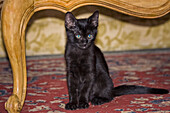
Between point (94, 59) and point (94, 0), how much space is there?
53cm

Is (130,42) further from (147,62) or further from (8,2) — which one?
(8,2)

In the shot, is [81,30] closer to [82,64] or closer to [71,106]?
[82,64]

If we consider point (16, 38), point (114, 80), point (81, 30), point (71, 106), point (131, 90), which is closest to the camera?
point (16, 38)

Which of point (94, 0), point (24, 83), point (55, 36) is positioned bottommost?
point (24, 83)

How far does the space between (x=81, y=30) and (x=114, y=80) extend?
0.88 metres

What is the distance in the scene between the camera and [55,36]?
12.3 feet

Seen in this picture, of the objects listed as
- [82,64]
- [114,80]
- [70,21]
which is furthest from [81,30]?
[114,80]

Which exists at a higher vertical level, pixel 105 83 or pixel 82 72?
pixel 82 72

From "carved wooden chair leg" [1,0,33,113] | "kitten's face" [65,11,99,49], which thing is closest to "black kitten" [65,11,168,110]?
"kitten's face" [65,11,99,49]

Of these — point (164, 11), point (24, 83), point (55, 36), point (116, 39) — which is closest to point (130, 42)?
point (116, 39)

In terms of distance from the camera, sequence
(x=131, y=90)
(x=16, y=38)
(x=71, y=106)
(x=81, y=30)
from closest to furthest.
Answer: (x=16, y=38) → (x=71, y=106) → (x=81, y=30) → (x=131, y=90)

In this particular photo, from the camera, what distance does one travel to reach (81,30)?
169cm

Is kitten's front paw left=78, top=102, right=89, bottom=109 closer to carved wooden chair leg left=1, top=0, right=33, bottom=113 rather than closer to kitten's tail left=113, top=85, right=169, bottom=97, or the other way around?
kitten's tail left=113, top=85, right=169, bottom=97

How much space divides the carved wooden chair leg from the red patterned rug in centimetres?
19
